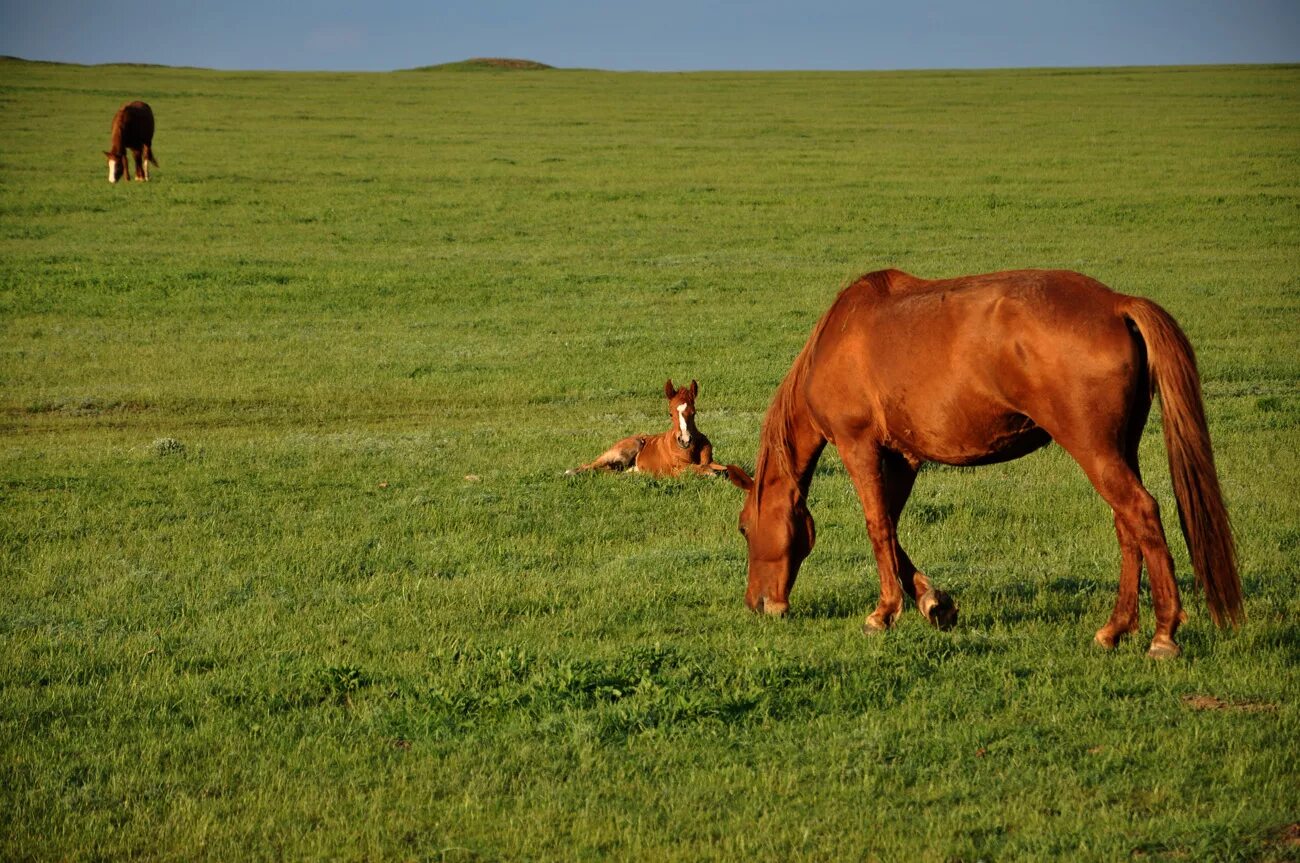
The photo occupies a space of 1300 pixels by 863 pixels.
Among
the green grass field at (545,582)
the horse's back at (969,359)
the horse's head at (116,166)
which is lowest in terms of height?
the green grass field at (545,582)

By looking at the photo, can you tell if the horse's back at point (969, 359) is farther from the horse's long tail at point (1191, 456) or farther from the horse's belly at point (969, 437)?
the horse's long tail at point (1191, 456)

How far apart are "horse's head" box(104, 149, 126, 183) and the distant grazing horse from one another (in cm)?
2655

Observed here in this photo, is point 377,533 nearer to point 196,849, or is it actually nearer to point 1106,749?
point 196,849

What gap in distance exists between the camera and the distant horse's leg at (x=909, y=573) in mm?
7238

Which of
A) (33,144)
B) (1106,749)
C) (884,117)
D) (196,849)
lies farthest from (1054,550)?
(884,117)

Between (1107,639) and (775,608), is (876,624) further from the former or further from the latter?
(1107,639)

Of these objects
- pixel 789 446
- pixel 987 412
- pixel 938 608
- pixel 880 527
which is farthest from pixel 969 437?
pixel 789 446

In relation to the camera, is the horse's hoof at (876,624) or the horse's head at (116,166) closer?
the horse's hoof at (876,624)

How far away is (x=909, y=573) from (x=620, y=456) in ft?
17.0

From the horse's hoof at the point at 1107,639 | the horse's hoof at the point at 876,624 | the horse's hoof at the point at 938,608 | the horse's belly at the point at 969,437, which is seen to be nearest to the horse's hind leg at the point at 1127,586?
the horse's hoof at the point at 1107,639

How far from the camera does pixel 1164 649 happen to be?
6.49 m

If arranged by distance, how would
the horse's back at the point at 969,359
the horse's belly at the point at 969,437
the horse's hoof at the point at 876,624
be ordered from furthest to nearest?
the horse's hoof at the point at 876,624 → the horse's belly at the point at 969,437 → the horse's back at the point at 969,359

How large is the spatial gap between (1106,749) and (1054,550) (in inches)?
155

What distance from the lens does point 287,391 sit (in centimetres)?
1719
